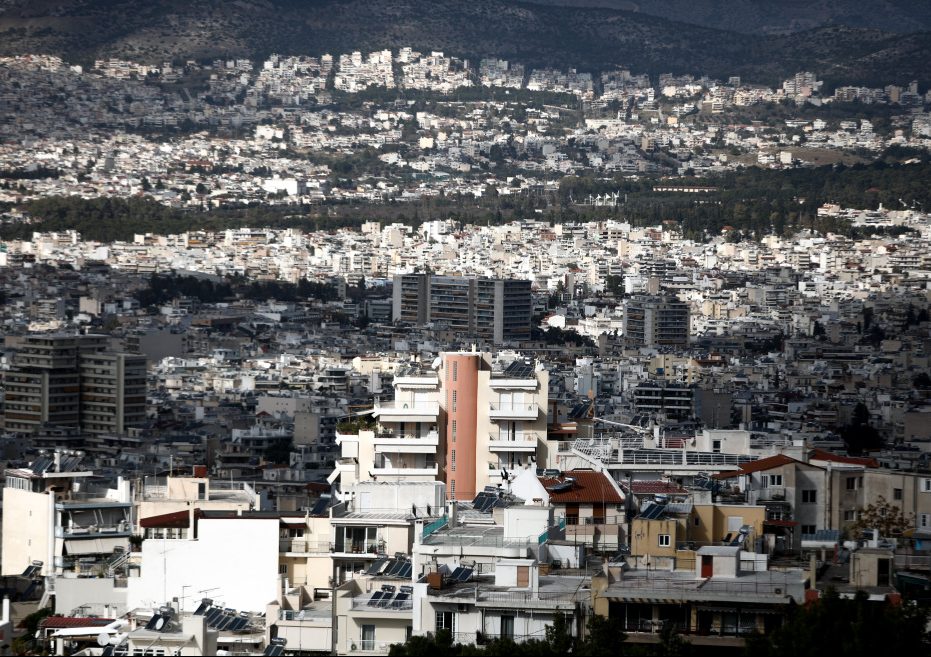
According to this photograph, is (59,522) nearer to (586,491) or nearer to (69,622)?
(69,622)

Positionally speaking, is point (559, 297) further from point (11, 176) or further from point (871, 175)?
point (11, 176)

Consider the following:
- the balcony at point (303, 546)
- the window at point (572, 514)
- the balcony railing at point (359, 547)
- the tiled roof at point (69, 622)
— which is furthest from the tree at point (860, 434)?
the tiled roof at point (69, 622)

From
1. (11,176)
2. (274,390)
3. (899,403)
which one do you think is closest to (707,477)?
(899,403)

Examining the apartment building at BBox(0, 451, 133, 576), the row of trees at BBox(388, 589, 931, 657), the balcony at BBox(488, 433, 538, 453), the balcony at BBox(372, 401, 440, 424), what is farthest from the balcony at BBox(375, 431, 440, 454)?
the row of trees at BBox(388, 589, 931, 657)

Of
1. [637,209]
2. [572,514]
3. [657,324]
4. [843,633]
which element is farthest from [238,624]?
[637,209]

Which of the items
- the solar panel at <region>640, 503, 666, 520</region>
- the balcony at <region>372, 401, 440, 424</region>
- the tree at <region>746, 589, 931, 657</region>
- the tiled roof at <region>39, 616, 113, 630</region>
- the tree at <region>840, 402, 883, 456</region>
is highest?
the balcony at <region>372, 401, 440, 424</region>

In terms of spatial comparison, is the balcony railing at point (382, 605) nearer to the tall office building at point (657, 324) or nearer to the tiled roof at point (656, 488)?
the tiled roof at point (656, 488)

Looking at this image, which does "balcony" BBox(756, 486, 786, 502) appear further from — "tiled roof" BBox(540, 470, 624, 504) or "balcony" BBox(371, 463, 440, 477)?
"balcony" BBox(371, 463, 440, 477)
